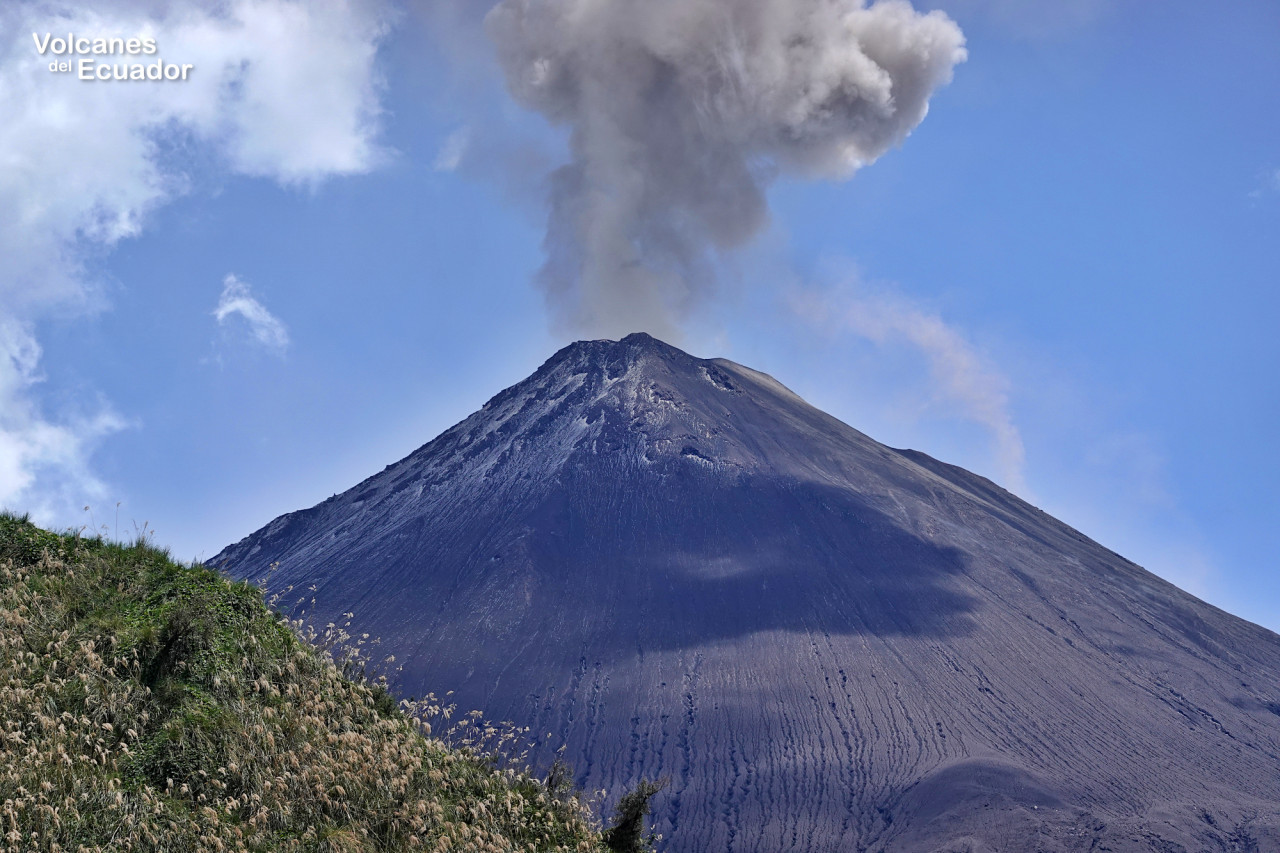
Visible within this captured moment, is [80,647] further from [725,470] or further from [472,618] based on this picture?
[725,470]

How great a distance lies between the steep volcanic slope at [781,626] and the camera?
288 feet

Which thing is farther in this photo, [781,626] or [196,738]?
[781,626]

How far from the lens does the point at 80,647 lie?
40.2 ft

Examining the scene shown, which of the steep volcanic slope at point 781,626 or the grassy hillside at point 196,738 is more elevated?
the steep volcanic slope at point 781,626

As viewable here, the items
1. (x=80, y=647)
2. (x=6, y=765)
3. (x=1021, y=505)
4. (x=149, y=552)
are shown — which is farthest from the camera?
(x=1021, y=505)

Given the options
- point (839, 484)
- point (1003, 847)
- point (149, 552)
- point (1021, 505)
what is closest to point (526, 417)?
point (839, 484)

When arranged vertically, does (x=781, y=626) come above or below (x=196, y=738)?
above

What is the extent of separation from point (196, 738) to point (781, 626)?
349 feet

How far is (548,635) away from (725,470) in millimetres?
40308

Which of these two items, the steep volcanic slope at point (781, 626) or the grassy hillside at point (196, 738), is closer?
the grassy hillside at point (196, 738)

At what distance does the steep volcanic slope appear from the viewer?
288 feet

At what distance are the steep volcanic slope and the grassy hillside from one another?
72.0m

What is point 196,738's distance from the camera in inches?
456

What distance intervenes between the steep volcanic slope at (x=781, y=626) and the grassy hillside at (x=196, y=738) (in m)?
72.0
